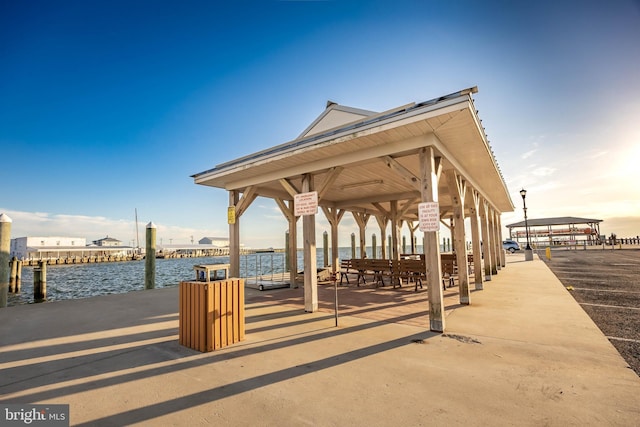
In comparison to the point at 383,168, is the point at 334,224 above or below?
below

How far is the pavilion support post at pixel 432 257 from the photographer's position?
512 cm

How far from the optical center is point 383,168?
8.70m

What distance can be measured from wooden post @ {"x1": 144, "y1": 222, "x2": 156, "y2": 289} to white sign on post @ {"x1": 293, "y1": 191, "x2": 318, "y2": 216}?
782 centimetres

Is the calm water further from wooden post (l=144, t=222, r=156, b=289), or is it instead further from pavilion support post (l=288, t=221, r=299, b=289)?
wooden post (l=144, t=222, r=156, b=289)

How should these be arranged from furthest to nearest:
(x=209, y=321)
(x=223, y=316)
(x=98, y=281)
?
(x=98, y=281)
(x=223, y=316)
(x=209, y=321)

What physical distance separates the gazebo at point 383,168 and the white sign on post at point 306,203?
0.08 feet

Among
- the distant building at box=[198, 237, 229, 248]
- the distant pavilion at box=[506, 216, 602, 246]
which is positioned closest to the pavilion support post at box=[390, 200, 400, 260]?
the distant pavilion at box=[506, 216, 602, 246]

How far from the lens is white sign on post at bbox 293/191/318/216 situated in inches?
260

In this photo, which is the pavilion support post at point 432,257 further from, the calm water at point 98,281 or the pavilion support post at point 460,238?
the calm water at point 98,281

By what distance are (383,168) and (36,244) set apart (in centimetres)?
10426

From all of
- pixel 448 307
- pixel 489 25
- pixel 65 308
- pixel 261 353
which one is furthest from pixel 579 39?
pixel 65 308

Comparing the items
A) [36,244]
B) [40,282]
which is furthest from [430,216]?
[36,244]

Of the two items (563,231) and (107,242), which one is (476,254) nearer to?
(563,231)

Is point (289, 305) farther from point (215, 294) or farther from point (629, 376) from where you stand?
point (629, 376)
